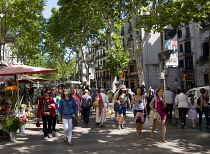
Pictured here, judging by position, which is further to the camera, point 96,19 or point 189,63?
point 189,63

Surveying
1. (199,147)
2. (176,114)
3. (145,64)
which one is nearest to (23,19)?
(176,114)

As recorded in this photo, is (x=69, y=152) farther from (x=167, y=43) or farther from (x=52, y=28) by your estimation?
(x=52, y=28)

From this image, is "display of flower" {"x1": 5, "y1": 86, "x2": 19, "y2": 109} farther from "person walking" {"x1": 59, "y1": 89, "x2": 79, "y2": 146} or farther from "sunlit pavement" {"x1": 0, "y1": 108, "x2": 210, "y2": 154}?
"person walking" {"x1": 59, "y1": 89, "x2": 79, "y2": 146}

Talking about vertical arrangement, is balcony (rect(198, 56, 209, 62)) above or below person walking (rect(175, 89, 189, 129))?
above

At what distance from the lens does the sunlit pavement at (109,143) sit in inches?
243

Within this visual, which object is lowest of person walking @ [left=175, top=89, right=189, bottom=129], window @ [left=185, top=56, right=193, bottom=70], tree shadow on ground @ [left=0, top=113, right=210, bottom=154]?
tree shadow on ground @ [left=0, top=113, right=210, bottom=154]

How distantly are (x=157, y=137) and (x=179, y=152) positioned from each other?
5.77 ft

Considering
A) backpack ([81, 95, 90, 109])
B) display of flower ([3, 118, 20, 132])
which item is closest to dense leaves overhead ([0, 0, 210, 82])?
backpack ([81, 95, 90, 109])

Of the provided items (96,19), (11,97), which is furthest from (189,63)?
(11,97)

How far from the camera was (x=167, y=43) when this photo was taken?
13578 millimetres

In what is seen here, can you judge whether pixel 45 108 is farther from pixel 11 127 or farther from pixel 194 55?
pixel 194 55

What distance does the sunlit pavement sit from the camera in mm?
6180

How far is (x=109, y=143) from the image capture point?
6.93 m

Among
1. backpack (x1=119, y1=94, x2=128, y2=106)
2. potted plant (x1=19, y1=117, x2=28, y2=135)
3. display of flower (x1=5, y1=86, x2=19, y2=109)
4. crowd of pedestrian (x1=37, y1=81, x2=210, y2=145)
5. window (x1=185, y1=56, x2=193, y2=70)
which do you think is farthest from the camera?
window (x1=185, y1=56, x2=193, y2=70)
